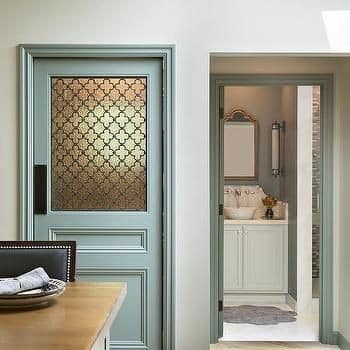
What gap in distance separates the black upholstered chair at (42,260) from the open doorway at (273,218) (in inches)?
111

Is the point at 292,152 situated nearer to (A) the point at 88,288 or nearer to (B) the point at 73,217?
(B) the point at 73,217

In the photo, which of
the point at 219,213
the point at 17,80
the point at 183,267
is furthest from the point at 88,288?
the point at 219,213

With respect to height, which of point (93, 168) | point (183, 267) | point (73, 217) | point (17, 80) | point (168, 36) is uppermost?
point (168, 36)

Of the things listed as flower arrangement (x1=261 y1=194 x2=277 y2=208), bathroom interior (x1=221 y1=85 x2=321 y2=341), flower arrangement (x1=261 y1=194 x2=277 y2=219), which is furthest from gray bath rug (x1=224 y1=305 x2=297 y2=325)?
flower arrangement (x1=261 y1=194 x2=277 y2=208)

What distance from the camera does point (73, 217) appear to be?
13.4ft

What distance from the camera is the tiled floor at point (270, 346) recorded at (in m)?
5.06

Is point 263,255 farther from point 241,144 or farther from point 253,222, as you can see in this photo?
point 241,144

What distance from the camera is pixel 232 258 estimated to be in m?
6.84

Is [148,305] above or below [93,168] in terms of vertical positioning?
below

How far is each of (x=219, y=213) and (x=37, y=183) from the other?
5.68 ft

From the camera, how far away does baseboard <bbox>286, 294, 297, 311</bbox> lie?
6.59 meters

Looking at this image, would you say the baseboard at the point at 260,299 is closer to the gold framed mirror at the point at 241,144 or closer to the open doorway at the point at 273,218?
the open doorway at the point at 273,218

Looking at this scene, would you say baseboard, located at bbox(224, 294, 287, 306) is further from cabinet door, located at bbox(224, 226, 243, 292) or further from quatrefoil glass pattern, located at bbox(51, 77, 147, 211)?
quatrefoil glass pattern, located at bbox(51, 77, 147, 211)

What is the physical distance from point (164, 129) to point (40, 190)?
87 centimetres
